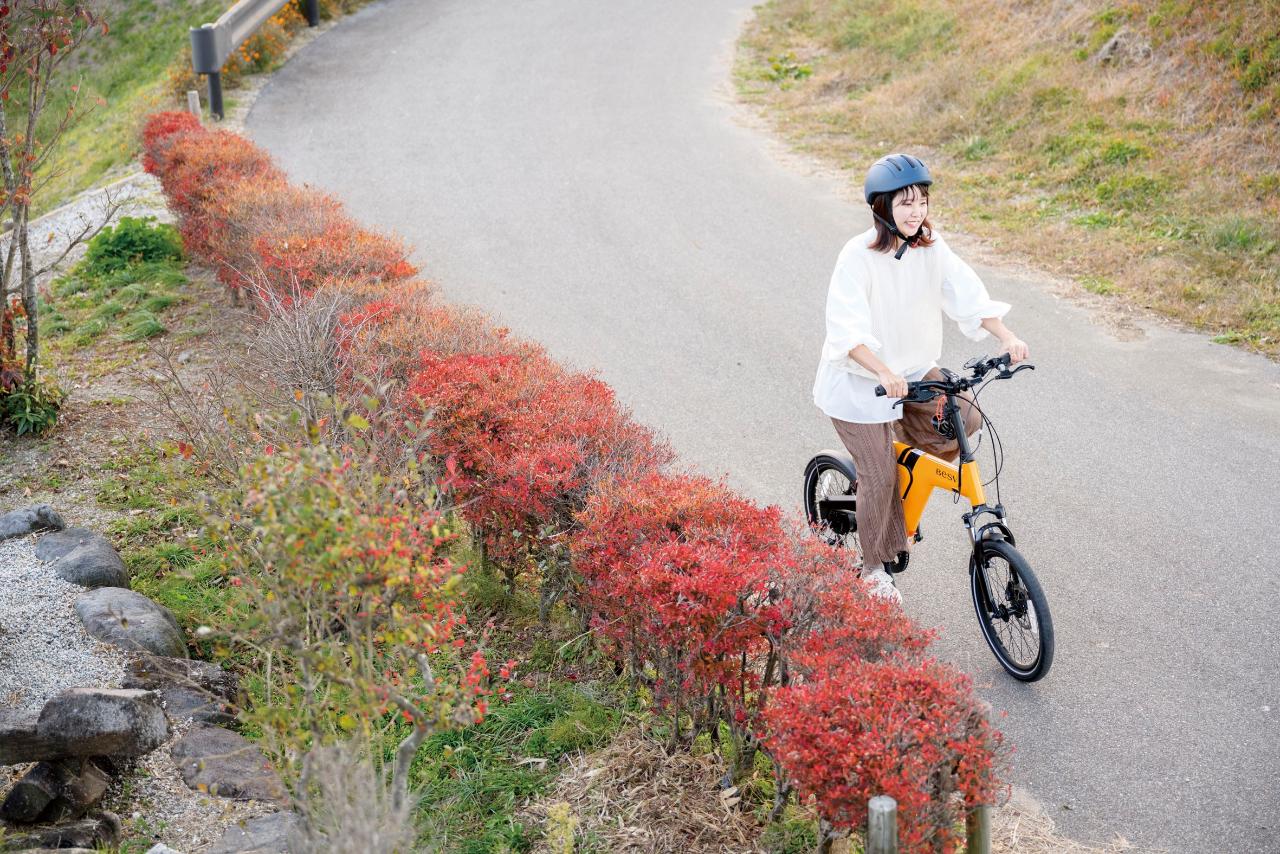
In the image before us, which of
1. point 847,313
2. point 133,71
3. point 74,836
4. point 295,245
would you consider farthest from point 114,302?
point 133,71

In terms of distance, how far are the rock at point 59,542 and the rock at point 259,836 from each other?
2551 millimetres

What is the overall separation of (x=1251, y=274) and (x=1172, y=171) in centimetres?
208

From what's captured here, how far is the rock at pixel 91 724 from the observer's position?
4.38m

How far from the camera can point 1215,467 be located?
6.89 meters

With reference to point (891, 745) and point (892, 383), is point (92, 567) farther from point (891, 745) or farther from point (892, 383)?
point (891, 745)

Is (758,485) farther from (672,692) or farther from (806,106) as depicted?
(806,106)

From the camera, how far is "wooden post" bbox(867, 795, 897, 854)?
9.98 ft

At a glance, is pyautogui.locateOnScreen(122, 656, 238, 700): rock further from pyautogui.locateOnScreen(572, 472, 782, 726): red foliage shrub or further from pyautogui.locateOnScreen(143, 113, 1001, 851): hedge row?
pyautogui.locateOnScreen(572, 472, 782, 726): red foliage shrub

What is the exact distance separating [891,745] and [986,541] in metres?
2.05

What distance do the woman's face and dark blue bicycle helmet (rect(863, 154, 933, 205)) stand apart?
0.07 metres

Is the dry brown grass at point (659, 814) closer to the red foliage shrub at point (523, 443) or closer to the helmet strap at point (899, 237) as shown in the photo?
the red foliage shrub at point (523, 443)

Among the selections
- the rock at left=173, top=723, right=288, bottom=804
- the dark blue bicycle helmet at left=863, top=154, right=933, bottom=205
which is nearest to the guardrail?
the rock at left=173, top=723, right=288, bottom=804

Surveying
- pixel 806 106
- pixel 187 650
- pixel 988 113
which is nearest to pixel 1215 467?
pixel 187 650

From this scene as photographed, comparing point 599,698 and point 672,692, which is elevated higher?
point 672,692
